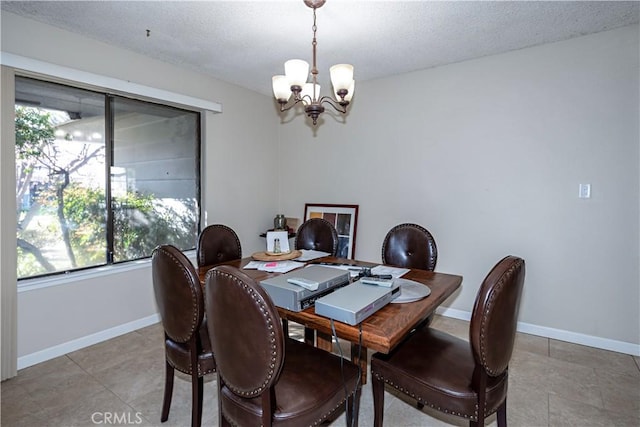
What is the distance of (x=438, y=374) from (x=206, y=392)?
1423 mm

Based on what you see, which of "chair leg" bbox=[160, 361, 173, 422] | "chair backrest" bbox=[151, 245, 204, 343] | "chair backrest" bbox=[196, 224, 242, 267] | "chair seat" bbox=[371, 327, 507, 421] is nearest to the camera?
"chair seat" bbox=[371, 327, 507, 421]

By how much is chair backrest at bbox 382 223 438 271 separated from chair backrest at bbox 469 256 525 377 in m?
0.93

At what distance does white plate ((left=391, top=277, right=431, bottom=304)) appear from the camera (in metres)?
1.47

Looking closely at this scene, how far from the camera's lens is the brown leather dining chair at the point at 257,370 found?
1045 mm

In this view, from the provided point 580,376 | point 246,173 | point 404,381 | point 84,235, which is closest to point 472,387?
point 404,381

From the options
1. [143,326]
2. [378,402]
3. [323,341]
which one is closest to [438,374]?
[378,402]

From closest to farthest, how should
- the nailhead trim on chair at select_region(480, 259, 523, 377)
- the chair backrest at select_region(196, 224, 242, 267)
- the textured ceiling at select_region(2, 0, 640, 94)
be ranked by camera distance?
the nailhead trim on chair at select_region(480, 259, 523, 377) < the textured ceiling at select_region(2, 0, 640, 94) < the chair backrest at select_region(196, 224, 242, 267)

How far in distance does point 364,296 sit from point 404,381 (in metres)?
0.44

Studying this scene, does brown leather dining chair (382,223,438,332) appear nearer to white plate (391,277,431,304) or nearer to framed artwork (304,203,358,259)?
white plate (391,277,431,304)

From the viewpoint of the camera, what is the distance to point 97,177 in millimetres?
2744

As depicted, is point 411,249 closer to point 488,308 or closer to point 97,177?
point 488,308

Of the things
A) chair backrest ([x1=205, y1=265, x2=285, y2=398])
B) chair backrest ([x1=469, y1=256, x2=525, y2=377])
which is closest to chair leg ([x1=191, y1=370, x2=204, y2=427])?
chair backrest ([x1=205, y1=265, x2=285, y2=398])

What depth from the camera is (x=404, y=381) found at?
→ 1.42 metres

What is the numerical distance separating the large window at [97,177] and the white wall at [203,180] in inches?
7.6
